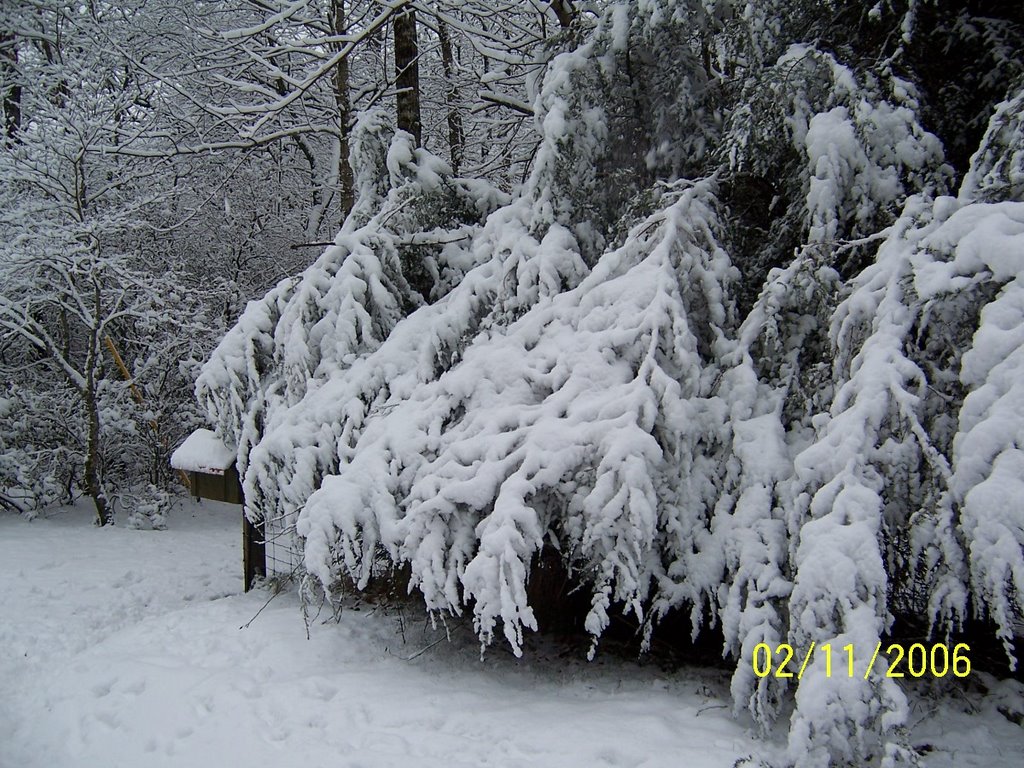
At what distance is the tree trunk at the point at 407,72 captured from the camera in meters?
6.71

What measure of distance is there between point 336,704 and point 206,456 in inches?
107

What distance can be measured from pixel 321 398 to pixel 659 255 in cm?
241

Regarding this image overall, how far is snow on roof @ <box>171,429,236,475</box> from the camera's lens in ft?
18.5

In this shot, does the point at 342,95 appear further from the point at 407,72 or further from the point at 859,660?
the point at 859,660

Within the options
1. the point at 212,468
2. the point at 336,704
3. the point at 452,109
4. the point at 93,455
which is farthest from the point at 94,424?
the point at 336,704

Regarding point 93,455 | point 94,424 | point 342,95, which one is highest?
point 342,95

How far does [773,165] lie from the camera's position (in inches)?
163

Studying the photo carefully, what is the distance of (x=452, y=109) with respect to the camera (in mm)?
9031

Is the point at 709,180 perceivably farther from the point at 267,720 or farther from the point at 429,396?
the point at 267,720

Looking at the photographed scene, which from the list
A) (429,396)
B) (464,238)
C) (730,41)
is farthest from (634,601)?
(730,41)

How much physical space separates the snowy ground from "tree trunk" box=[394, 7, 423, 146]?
4.46 metres

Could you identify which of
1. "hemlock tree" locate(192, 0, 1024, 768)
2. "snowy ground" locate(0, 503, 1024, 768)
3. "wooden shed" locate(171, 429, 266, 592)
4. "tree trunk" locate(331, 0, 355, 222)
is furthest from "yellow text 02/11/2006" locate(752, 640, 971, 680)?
"tree trunk" locate(331, 0, 355, 222)

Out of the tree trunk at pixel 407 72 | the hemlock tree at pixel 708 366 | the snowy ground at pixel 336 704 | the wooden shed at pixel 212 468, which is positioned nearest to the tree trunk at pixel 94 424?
the snowy ground at pixel 336 704

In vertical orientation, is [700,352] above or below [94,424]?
above
